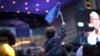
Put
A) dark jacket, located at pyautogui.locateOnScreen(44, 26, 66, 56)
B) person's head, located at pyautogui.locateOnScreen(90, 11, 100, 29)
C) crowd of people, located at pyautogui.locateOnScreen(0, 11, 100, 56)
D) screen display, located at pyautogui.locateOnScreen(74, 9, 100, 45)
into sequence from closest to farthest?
crowd of people, located at pyautogui.locateOnScreen(0, 11, 100, 56)
dark jacket, located at pyautogui.locateOnScreen(44, 26, 66, 56)
screen display, located at pyautogui.locateOnScreen(74, 9, 100, 45)
person's head, located at pyautogui.locateOnScreen(90, 11, 100, 29)

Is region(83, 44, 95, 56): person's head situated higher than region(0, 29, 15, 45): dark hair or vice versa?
region(0, 29, 15, 45): dark hair

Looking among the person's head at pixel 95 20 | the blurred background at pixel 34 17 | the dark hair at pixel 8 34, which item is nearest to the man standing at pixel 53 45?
the dark hair at pixel 8 34

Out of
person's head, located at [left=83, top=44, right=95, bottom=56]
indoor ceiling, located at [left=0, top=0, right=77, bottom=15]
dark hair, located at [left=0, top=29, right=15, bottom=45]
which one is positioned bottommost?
person's head, located at [left=83, top=44, right=95, bottom=56]

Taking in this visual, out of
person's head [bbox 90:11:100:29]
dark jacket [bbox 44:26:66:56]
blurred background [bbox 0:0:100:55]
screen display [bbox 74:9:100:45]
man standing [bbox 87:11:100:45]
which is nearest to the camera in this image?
dark jacket [bbox 44:26:66:56]

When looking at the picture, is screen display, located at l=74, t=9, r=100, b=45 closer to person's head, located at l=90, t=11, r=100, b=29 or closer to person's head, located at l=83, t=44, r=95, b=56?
person's head, located at l=90, t=11, r=100, b=29

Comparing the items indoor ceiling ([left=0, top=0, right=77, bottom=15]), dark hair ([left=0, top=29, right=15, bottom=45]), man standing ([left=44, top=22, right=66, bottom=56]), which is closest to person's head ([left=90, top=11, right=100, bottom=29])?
man standing ([left=44, top=22, right=66, bottom=56])

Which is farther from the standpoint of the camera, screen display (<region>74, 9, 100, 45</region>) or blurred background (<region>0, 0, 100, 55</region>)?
blurred background (<region>0, 0, 100, 55</region>)

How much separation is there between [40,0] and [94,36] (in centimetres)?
Result: 1243

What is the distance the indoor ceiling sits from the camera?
2161cm

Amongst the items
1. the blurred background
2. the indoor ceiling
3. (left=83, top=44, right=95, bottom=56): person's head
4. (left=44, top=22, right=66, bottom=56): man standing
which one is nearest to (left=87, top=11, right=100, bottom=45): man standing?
(left=44, top=22, right=66, bottom=56): man standing

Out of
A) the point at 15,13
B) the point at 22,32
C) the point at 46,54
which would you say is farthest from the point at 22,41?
the point at 46,54

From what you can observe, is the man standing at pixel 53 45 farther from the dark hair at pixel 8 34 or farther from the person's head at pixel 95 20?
the person's head at pixel 95 20

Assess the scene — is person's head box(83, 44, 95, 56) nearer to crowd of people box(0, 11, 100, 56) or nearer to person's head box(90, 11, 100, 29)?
crowd of people box(0, 11, 100, 56)

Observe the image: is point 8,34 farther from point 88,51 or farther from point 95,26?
point 95,26
